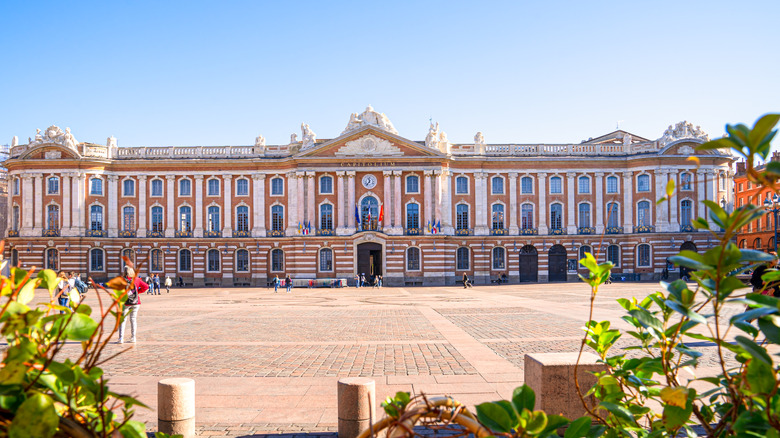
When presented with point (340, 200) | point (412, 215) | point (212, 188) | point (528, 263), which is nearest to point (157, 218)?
point (212, 188)

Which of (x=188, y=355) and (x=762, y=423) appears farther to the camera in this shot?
(x=188, y=355)

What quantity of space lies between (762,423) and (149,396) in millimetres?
7973

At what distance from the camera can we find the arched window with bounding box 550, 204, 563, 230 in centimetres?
4691

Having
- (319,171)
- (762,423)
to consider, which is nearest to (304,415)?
(762,423)

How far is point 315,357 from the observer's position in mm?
11125

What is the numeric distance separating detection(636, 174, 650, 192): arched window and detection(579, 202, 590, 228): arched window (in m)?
4.39

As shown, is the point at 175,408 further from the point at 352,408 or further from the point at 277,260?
the point at 277,260

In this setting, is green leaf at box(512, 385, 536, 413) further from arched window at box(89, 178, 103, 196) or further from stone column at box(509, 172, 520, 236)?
arched window at box(89, 178, 103, 196)

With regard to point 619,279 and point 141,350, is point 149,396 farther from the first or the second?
point 619,279

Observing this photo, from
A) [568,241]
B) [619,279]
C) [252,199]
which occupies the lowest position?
[619,279]

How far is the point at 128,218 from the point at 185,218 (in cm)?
475

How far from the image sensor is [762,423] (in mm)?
1873

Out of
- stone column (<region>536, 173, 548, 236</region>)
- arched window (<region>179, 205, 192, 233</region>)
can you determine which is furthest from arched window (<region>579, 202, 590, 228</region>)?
arched window (<region>179, 205, 192, 233</region>)

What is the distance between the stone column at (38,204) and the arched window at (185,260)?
11192 millimetres
